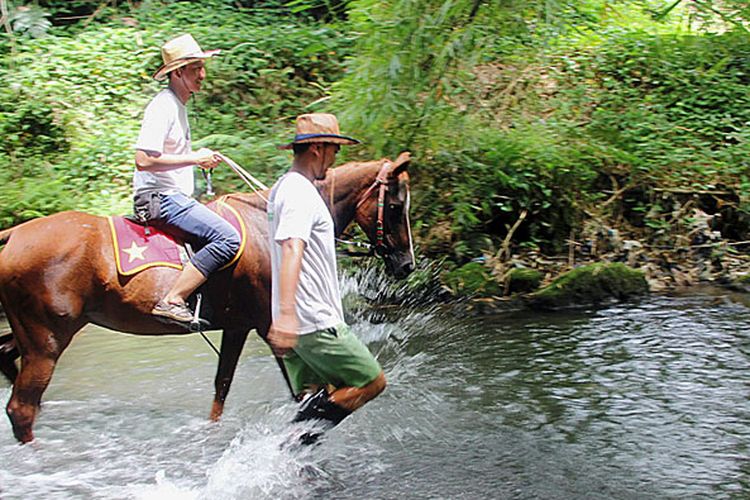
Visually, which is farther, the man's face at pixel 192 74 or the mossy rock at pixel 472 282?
the mossy rock at pixel 472 282

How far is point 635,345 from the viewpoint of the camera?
322 inches

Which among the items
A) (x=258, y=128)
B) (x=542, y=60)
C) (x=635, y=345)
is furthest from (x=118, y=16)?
(x=635, y=345)

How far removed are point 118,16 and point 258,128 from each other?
5208mm

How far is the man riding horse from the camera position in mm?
5637

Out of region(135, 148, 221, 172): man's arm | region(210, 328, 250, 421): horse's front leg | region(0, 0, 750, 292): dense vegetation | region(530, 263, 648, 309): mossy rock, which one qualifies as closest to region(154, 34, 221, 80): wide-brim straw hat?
region(135, 148, 221, 172): man's arm

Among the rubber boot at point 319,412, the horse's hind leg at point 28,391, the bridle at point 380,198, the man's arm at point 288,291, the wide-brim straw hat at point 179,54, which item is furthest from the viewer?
the bridle at point 380,198

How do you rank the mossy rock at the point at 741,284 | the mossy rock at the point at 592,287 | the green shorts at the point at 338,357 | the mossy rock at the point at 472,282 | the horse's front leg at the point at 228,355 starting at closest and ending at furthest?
the green shorts at the point at 338,357 → the horse's front leg at the point at 228,355 → the mossy rock at the point at 592,287 → the mossy rock at the point at 472,282 → the mossy rock at the point at 741,284

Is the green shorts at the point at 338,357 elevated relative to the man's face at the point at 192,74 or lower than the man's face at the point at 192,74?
lower

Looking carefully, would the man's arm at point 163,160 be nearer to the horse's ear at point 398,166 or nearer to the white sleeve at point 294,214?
the white sleeve at point 294,214

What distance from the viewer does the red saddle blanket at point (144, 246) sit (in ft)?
19.1

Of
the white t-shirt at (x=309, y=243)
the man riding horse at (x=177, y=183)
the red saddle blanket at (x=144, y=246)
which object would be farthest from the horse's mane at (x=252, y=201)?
the white t-shirt at (x=309, y=243)

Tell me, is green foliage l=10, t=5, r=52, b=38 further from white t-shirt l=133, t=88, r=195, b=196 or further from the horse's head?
the horse's head

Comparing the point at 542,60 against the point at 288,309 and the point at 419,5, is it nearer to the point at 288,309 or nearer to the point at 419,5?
the point at 419,5

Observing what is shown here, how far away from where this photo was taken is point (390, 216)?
6465 millimetres
